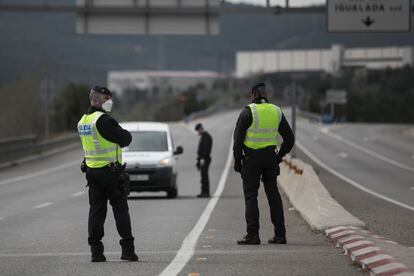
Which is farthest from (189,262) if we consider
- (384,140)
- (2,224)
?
(384,140)

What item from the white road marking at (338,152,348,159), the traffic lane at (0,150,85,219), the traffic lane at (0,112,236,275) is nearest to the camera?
the traffic lane at (0,112,236,275)

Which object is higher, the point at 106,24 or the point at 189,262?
the point at 106,24

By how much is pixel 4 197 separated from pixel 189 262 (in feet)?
56.9

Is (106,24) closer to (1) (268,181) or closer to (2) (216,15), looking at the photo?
(2) (216,15)

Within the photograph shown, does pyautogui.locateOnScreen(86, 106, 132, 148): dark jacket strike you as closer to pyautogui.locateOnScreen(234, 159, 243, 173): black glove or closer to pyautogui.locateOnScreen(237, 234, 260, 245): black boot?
pyautogui.locateOnScreen(234, 159, 243, 173): black glove

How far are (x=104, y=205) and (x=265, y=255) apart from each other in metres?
1.69

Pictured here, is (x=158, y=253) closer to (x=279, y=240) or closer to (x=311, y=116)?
(x=279, y=240)

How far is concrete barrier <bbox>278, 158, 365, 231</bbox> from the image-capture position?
50.0ft

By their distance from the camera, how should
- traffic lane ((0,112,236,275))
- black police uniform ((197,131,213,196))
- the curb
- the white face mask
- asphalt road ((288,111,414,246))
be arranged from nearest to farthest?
the curb
the white face mask
traffic lane ((0,112,236,275))
asphalt road ((288,111,414,246))
black police uniform ((197,131,213,196))

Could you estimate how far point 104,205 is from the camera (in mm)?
12320

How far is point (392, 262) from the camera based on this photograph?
411 inches

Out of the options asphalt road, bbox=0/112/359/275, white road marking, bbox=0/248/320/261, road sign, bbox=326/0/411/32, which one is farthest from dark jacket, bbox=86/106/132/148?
road sign, bbox=326/0/411/32

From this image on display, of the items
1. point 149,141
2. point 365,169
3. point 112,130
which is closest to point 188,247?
point 112,130

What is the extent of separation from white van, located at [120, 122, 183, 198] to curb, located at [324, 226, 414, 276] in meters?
12.0
